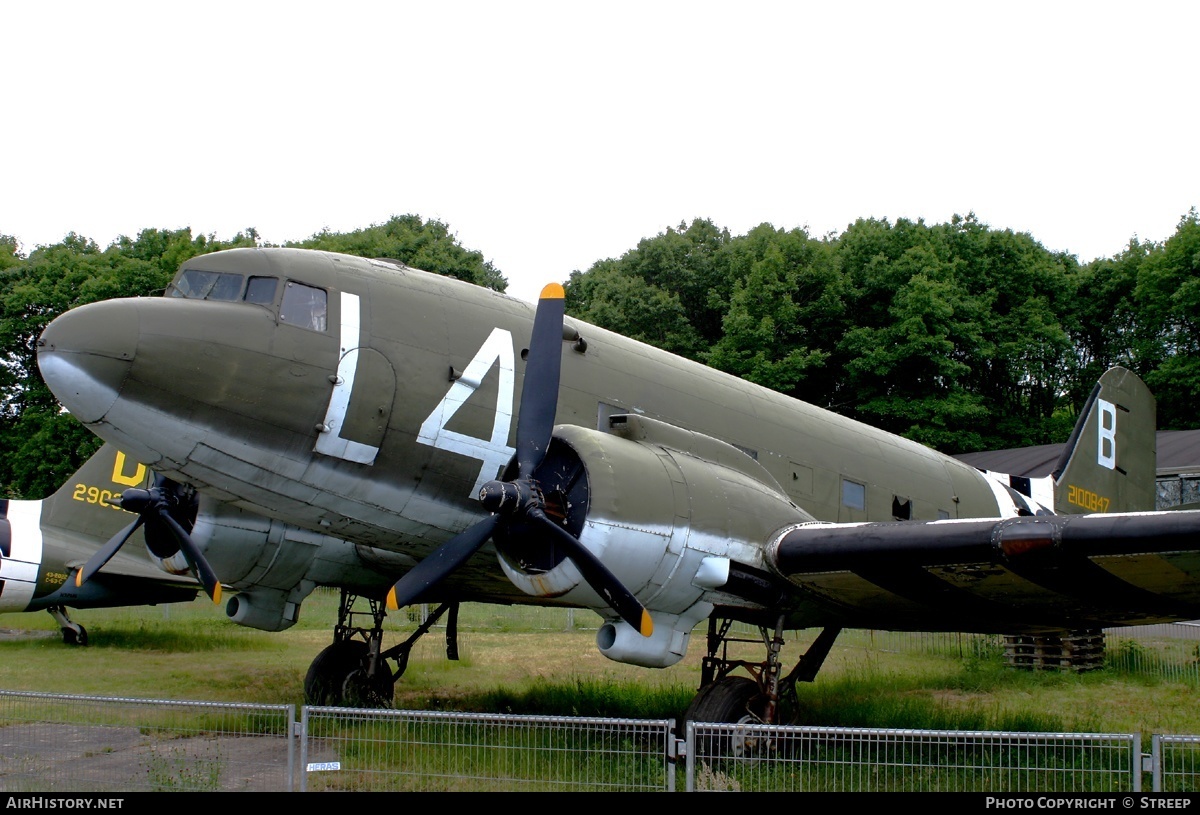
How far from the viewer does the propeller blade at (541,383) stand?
8500mm

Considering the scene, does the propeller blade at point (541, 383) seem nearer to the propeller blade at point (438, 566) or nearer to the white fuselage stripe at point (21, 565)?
the propeller blade at point (438, 566)

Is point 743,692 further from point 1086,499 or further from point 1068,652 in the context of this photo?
point 1068,652

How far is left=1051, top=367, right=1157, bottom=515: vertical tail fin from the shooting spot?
14.9 meters

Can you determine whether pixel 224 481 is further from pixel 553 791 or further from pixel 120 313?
pixel 553 791

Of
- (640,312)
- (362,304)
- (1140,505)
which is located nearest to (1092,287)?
(640,312)

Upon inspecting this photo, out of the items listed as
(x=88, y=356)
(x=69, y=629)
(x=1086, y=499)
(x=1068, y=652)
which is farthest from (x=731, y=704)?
(x=69, y=629)

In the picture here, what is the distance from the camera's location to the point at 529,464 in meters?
8.43

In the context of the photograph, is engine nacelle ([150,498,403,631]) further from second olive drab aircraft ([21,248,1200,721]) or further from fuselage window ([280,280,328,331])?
fuselage window ([280,280,328,331])

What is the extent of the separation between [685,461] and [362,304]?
127 inches

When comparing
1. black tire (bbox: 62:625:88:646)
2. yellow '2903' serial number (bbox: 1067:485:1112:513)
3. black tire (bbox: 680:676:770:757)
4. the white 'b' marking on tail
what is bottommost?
black tire (bbox: 62:625:88:646)

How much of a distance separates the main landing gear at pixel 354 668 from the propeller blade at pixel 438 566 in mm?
3844

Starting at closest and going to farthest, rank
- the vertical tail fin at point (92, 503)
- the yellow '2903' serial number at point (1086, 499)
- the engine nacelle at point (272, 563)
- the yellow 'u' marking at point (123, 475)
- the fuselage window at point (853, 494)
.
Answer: the engine nacelle at point (272, 563), the fuselage window at point (853, 494), the yellow '2903' serial number at point (1086, 499), the yellow 'u' marking at point (123, 475), the vertical tail fin at point (92, 503)

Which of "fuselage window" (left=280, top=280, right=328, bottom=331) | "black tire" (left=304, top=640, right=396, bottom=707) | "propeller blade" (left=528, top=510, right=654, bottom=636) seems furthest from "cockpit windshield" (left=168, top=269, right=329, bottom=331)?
"black tire" (left=304, top=640, right=396, bottom=707)

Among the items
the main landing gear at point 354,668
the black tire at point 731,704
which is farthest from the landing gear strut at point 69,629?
the black tire at point 731,704
